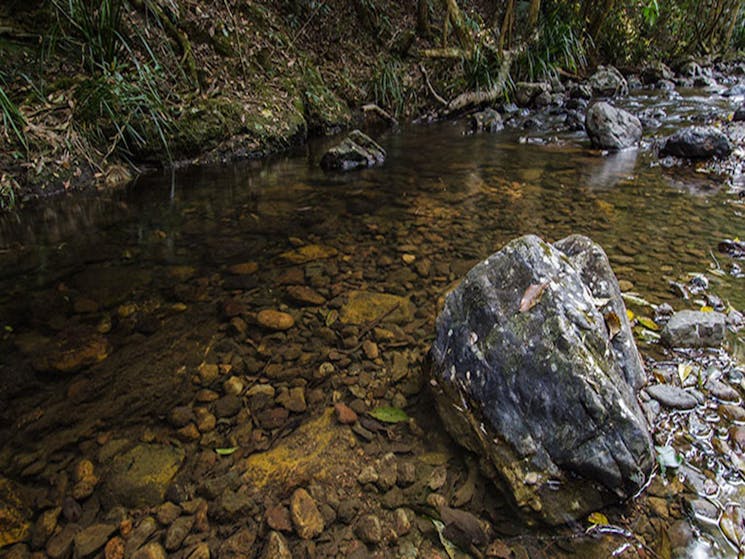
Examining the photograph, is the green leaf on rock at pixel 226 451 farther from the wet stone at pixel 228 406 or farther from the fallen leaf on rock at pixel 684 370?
the fallen leaf on rock at pixel 684 370

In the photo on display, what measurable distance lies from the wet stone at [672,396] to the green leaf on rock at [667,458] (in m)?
0.23

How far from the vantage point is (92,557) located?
133cm

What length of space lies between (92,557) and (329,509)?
76 centimetres

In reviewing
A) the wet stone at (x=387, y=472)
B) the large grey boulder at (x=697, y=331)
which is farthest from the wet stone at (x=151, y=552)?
the large grey boulder at (x=697, y=331)

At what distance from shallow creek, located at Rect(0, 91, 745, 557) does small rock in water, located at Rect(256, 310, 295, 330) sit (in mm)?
69

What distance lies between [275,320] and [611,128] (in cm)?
635

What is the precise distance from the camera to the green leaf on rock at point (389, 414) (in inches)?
71.4

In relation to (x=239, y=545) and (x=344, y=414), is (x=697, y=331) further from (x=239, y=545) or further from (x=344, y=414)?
(x=239, y=545)

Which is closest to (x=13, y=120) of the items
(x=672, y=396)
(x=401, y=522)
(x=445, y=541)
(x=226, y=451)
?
(x=226, y=451)

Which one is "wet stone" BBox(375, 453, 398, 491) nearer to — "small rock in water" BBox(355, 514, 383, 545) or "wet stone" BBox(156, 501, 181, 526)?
"small rock in water" BBox(355, 514, 383, 545)

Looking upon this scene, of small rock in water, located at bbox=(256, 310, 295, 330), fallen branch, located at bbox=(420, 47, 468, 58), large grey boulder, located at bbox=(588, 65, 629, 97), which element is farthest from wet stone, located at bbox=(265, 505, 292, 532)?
large grey boulder, located at bbox=(588, 65, 629, 97)

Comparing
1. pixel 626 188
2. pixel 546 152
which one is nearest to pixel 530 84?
pixel 546 152

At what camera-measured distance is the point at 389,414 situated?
72.6 inches

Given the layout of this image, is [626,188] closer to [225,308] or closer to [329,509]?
[225,308]
